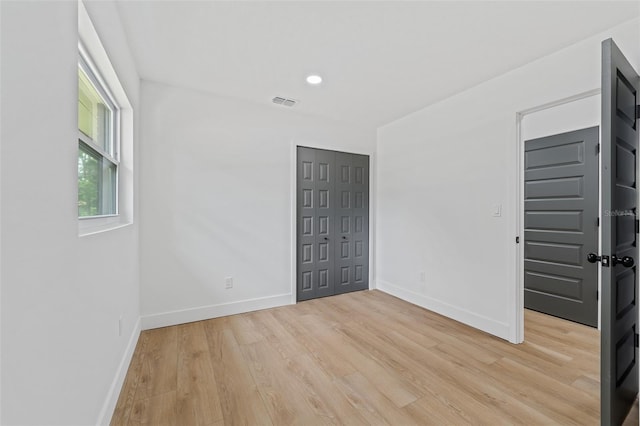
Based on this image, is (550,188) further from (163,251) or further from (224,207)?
(163,251)

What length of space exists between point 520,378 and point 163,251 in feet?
10.6

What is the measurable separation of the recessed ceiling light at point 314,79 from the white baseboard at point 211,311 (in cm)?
248

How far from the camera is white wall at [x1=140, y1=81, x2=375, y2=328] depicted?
282 cm

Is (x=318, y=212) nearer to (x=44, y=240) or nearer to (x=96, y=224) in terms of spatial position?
(x=96, y=224)

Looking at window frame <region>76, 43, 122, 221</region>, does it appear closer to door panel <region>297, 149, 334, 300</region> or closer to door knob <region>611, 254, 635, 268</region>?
door panel <region>297, 149, 334, 300</region>

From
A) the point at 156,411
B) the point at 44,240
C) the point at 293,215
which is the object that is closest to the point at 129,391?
the point at 156,411

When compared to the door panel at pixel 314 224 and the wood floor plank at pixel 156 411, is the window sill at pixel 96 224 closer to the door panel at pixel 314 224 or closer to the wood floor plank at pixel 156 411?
the wood floor plank at pixel 156 411

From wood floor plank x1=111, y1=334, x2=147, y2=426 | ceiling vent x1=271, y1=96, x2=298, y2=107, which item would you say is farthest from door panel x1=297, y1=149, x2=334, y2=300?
wood floor plank x1=111, y1=334, x2=147, y2=426

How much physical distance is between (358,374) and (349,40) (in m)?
2.49

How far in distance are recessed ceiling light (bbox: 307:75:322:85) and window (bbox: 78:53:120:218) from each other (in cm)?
166

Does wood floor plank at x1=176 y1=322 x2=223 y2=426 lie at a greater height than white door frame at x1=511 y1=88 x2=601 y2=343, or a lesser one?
lesser

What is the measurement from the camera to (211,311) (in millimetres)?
3062

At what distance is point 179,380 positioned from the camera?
1963mm

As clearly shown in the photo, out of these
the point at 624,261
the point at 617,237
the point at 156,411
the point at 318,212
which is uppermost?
the point at 318,212
